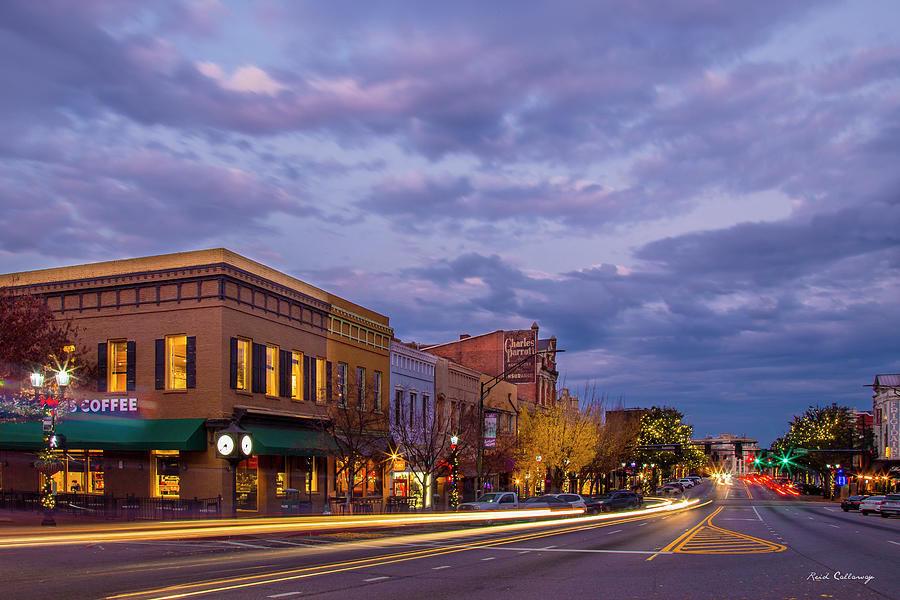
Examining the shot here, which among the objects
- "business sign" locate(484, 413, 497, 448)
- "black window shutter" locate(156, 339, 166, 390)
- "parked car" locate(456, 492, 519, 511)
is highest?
"black window shutter" locate(156, 339, 166, 390)

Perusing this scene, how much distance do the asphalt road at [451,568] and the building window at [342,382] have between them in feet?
55.9

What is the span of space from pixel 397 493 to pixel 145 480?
1855 cm

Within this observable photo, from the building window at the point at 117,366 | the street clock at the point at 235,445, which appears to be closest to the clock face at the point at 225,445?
the street clock at the point at 235,445

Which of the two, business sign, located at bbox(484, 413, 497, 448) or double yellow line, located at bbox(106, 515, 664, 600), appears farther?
business sign, located at bbox(484, 413, 497, 448)

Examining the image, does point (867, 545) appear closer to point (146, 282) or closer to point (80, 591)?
point (80, 591)

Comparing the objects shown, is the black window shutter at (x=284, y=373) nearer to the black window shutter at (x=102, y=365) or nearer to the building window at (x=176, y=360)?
the building window at (x=176, y=360)

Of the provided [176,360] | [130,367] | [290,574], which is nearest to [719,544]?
[290,574]

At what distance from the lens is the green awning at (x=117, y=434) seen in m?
35.0

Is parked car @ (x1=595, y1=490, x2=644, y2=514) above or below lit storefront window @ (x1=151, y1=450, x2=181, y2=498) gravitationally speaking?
below

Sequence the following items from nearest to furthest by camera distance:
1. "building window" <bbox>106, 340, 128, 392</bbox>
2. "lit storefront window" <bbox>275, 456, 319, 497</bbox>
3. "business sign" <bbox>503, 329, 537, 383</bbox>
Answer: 1. "building window" <bbox>106, 340, 128, 392</bbox>
2. "lit storefront window" <bbox>275, 456, 319, 497</bbox>
3. "business sign" <bbox>503, 329, 537, 383</bbox>

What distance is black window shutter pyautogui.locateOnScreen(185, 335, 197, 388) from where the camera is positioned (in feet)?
119

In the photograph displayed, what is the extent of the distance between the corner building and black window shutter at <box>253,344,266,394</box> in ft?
0.23

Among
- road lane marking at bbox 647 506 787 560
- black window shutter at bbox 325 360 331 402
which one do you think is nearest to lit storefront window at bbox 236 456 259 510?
black window shutter at bbox 325 360 331 402

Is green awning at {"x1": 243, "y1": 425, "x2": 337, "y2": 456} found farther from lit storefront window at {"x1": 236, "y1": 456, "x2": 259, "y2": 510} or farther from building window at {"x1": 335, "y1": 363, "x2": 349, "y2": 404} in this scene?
building window at {"x1": 335, "y1": 363, "x2": 349, "y2": 404}
